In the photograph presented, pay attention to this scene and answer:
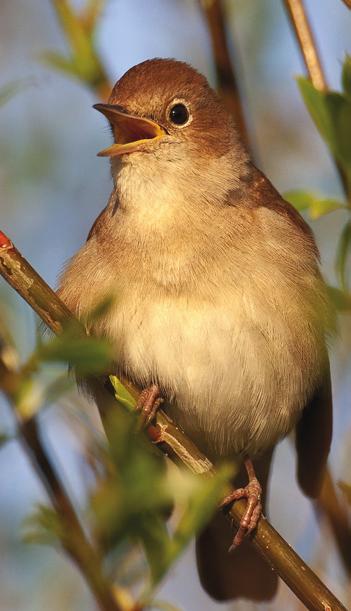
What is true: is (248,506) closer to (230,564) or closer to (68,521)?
(230,564)

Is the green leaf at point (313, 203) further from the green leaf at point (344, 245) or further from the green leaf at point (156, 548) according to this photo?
the green leaf at point (156, 548)

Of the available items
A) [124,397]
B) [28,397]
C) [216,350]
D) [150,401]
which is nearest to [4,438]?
[28,397]

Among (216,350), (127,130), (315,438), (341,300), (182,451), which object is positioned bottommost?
(315,438)

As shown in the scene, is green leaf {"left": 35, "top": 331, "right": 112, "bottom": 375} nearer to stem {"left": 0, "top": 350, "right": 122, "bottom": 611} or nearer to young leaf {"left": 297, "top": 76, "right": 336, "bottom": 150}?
stem {"left": 0, "top": 350, "right": 122, "bottom": 611}

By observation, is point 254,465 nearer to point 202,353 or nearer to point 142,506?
point 202,353

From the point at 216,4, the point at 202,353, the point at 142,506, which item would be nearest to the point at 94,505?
the point at 142,506

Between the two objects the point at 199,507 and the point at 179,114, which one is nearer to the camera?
the point at 199,507

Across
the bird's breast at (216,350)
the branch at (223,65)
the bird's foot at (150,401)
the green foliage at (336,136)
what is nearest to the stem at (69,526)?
the bird's foot at (150,401)

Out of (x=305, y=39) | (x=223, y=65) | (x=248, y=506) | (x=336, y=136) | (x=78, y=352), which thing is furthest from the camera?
(x=223, y=65)
